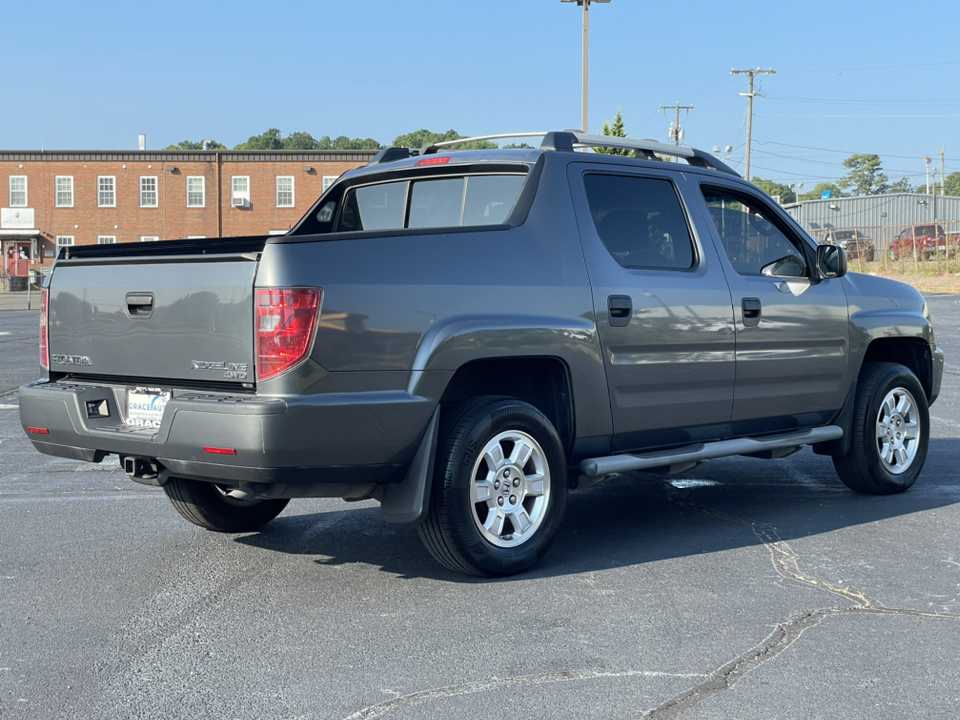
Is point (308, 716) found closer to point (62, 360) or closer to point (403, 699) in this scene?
point (403, 699)

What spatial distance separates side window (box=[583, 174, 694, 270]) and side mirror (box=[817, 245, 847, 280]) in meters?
1.05

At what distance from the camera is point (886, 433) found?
712 centimetres

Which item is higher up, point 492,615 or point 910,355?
point 910,355

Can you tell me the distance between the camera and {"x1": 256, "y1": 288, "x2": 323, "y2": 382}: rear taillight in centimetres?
443

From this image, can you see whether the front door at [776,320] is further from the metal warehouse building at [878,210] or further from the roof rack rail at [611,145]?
the metal warehouse building at [878,210]

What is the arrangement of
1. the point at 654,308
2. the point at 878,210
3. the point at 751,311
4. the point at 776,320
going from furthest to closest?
the point at 878,210 → the point at 776,320 → the point at 751,311 → the point at 654,308

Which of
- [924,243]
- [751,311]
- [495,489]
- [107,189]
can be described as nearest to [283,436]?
[495,489]

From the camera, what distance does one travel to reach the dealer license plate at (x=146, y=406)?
4.84 m

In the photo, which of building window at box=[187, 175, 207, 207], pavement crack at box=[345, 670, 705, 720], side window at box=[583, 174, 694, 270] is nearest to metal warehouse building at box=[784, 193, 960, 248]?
building window at box=[187, 175, 207, 207]

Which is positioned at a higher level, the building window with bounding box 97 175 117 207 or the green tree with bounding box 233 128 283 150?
the green tree with bounding box 233 128 283 150

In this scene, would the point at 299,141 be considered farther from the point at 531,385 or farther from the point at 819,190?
the point at 531,385

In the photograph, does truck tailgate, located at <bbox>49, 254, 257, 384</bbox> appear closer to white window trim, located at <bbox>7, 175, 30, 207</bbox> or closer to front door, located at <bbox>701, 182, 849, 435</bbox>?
front door, located at <bbox>701, 182, 849, 435</bbox>

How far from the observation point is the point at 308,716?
347 centimetres

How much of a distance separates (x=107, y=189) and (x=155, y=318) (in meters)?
55.6
